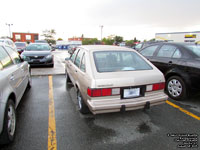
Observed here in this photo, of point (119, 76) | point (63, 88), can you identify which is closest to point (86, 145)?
point (119, 76)

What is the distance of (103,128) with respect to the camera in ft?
9.25

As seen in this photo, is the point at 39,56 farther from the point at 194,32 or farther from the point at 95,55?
the point at 194,32

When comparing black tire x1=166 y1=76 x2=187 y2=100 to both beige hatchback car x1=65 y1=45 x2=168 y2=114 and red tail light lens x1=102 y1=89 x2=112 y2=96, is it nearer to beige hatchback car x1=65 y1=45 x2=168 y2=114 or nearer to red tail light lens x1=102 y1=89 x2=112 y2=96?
beige hatchback car x1=65 y1=45 x2=168 y2=114

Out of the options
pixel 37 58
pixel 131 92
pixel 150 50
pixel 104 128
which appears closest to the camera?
pixel 131 92

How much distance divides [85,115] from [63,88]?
7.26 feet

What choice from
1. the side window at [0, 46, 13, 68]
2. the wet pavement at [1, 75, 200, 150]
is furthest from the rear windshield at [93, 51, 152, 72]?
the side window at [0, 46, 13, 68]

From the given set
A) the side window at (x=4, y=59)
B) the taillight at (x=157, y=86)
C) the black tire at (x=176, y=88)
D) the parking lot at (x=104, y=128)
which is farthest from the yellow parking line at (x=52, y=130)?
the black tire at (x=176, y=88)

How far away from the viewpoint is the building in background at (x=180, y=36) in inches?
938

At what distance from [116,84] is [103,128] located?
0.95 metres

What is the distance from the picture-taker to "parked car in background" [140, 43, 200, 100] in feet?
12.0

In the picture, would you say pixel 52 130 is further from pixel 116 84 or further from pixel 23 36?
pixel 23 36

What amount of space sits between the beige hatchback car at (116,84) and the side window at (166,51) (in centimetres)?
170

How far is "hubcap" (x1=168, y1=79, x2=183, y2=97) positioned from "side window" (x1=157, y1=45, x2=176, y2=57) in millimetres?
854

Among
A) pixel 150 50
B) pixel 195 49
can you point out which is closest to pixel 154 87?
pixel 195 49
